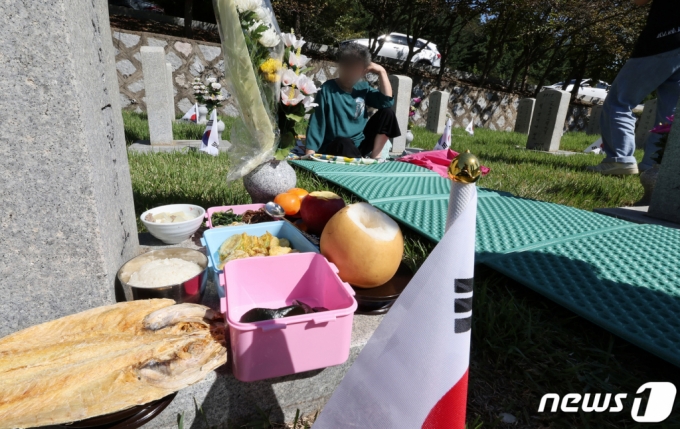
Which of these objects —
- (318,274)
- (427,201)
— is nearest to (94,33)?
(318,274)

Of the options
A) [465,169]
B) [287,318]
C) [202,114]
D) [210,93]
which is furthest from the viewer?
[202,114]

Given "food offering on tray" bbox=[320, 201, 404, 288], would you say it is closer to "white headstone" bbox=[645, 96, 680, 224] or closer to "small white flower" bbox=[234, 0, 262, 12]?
"small white flower" bbox=[234, 0, 262, 12]

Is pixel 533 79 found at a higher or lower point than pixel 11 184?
higher

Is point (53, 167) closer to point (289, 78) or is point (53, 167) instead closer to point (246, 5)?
point (246, 5)

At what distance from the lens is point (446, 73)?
17.0 m

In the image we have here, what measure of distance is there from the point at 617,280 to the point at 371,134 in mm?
3485

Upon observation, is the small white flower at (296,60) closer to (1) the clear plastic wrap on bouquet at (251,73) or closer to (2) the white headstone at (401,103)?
(1) the clear plastic wrap on bouquet at (251,73)

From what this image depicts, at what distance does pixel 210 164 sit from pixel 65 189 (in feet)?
10.2

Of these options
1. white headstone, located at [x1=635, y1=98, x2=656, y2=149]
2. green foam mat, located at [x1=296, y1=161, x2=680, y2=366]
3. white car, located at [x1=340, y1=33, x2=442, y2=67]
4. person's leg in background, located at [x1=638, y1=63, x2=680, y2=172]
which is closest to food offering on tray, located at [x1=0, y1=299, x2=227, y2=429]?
green foam mat, located at [x1=296, y1=161, x2=680, y2=366]

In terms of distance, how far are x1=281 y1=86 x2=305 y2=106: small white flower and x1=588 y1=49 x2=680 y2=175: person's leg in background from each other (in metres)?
4.60

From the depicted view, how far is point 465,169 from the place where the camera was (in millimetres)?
730

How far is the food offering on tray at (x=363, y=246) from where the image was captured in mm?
1442

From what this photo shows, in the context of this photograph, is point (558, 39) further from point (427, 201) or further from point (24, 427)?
point (24, 427)

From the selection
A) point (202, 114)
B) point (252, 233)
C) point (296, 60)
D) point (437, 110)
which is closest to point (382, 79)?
point (296, 60)
